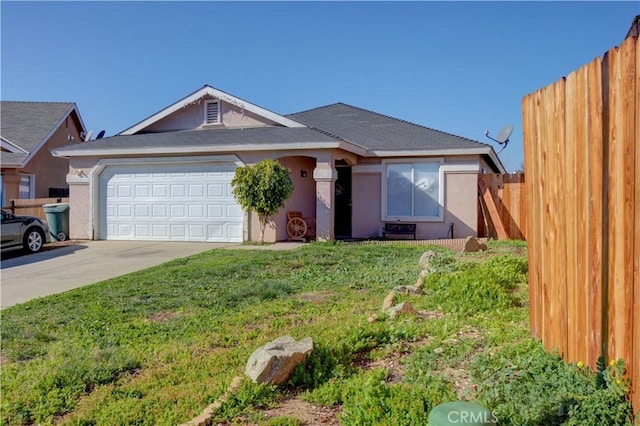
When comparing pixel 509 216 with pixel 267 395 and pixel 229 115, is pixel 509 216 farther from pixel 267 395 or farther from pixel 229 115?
pixel 267 395

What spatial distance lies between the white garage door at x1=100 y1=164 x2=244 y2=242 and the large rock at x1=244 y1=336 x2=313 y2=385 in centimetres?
1063

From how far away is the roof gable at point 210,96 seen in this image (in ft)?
52.5

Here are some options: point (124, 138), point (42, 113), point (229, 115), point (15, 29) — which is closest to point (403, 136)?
point (229, 115)

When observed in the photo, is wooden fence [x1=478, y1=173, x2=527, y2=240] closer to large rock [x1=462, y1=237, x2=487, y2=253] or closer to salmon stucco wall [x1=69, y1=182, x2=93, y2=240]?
large rock [x1=462, y1=237, x2=487, y2=253]

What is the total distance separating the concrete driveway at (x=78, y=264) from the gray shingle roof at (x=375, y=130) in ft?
18.7

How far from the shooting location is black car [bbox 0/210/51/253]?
12469 millimetres

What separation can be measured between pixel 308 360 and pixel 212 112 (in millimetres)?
14092

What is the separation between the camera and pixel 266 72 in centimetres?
1697

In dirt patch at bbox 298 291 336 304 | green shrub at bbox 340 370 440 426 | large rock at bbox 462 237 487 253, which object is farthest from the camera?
large rock at bbox 462 237 487 253

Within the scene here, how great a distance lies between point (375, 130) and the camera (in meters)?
17.7

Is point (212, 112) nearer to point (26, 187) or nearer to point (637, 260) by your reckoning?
point (26, 187)

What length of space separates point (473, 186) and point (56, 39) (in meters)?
11.2

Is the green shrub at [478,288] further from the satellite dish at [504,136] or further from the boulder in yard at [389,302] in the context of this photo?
the satellite dish at [504,136]

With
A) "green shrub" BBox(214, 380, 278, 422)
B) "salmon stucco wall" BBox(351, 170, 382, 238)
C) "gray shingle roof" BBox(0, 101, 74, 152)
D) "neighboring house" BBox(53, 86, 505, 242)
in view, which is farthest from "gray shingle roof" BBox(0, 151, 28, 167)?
"green shrub" BBox(214, 380, 278, 422)
